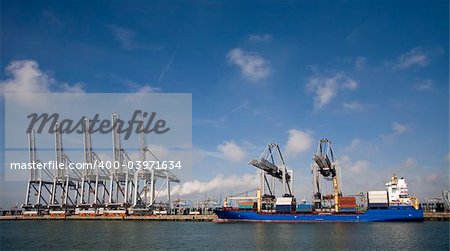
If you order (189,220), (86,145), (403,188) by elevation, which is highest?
(86,145)

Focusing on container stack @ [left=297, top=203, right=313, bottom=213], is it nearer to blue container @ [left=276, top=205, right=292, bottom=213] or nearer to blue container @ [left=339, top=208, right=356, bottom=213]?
blue container @ [left=276, top=205, right=292, bottom=213]

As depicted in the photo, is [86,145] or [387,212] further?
[86,145]

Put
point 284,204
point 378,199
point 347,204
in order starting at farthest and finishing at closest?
point 284,204
point 347,204
point 378,199

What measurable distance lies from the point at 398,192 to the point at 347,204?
9018mm

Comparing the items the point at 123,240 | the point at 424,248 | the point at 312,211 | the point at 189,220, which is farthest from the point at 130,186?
the point at 424,248

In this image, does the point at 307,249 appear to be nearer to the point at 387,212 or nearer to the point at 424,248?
the point at 424,248

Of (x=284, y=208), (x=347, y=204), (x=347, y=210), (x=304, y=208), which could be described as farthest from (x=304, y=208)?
(x=347, y=204)

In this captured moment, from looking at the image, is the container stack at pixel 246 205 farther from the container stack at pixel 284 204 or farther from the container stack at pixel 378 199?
the container stack at pixel 378 199

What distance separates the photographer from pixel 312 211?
212 ft

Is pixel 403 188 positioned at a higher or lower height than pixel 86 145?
lower

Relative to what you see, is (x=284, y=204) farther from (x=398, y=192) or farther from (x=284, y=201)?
(x=398, y=192)

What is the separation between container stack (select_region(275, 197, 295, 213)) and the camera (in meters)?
65.1

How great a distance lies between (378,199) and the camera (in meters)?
62.7

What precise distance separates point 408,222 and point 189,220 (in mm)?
44367
